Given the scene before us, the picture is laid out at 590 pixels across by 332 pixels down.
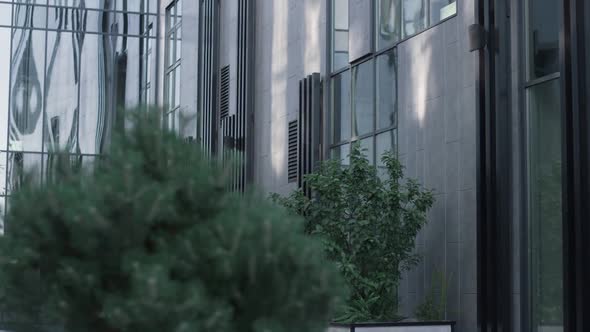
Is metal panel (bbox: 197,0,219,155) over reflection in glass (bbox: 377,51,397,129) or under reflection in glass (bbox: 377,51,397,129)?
over

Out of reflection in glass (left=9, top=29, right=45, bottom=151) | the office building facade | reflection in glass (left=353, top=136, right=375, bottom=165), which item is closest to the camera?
the office building facade

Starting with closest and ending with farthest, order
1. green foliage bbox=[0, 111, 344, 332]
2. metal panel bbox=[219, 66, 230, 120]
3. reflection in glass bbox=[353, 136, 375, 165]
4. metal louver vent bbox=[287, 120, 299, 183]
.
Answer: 1. green foliage bbox=[0, 111, 344, 332]
2. reflection in glass bbox=[353, 136, 375, 165]
3. metal louver vent bbox=[287, 120, 299, 183]
4. metal panel bbox=[219, 66, 230, 120]

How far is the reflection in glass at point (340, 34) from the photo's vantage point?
20.2 metres

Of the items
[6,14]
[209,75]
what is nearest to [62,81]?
[6,14]

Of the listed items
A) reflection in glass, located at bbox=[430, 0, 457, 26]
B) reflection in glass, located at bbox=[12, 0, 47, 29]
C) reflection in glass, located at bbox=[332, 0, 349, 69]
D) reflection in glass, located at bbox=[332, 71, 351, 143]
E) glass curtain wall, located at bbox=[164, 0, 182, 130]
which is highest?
reflection in glass, located at bbox=[12, 0, 47, 29]

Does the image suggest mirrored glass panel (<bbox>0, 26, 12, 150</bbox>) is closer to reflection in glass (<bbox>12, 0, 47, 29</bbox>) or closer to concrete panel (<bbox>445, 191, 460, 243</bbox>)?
reflection in glass (<bbox>12, 0, 47, 29</bbox>)

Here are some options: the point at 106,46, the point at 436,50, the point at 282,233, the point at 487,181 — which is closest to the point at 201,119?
the point at 106,46

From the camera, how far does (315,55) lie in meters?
21.5

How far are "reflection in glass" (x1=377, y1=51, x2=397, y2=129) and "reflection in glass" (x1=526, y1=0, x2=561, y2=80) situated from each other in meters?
3.64

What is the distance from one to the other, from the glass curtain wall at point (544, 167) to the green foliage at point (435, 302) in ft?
5.34

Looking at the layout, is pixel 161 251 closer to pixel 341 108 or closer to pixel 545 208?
pixel 545 208

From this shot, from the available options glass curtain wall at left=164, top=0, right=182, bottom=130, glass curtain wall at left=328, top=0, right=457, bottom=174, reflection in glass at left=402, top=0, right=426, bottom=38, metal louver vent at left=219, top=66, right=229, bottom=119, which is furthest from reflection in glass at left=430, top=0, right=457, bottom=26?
glass curtain wall at left=164, top=0, right=182, bottom=130

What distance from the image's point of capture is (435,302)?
51.1ft

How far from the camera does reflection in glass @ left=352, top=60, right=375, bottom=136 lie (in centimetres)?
1845
